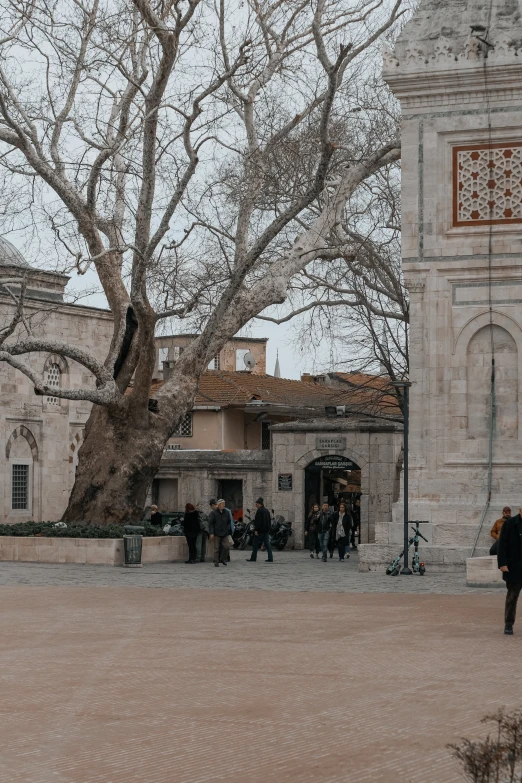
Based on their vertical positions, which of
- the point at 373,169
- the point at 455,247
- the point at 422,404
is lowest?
the point at 422,404

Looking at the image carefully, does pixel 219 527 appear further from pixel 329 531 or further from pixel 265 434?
pixel 265 434

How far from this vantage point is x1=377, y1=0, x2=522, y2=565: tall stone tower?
78.0ft

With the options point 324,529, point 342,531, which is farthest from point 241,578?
point 342,531

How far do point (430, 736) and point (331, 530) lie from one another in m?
23.4

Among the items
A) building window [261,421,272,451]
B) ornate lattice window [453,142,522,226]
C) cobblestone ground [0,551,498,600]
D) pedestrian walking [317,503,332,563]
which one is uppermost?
ornate lattice window [453,142,522,226]

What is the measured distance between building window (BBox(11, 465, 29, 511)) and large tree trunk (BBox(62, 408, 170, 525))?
629 inches

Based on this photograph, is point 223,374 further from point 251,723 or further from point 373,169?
point 251,723

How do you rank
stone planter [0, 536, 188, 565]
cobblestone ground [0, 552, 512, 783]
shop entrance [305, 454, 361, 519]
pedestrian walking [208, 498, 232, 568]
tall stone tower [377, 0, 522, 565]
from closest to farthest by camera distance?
cobblestone ground [0, 552, 512, 783]
tall stone tower [377, 0, 522, 565]
stone planter [0, 536, 188, 565]
pedestrian walking [208, 498, 232, 568]
shop entrance [305, 454, 361, 519]

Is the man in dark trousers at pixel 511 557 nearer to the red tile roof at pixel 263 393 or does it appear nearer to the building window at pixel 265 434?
the red tile roof at pixel 263 393

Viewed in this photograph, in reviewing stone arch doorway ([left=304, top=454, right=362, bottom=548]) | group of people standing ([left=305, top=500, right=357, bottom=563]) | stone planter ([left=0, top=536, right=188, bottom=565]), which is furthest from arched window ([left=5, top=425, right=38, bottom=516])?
stone planter ([left=0, top=536, right=188, bottom=565])


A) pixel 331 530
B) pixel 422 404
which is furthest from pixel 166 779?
pixel 331 530

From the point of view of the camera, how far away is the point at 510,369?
23891mm

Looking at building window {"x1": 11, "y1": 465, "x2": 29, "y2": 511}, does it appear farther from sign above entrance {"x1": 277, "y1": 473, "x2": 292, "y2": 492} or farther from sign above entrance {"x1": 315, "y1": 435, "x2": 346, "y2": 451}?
sign above entrance {"x1": 315, "y1": 435, "x2": 346, "y2": 451}

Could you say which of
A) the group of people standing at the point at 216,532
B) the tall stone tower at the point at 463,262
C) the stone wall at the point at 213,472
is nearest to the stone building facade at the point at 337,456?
the stone wall at the point at 213,472
